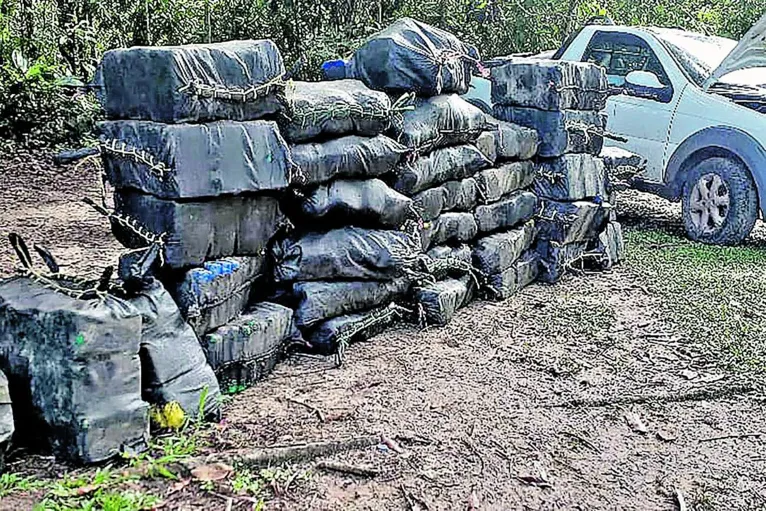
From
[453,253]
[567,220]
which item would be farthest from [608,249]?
[453,253]

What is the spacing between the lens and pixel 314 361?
179 inches

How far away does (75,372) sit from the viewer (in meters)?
3.14

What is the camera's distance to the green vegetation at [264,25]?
10719 millimetres

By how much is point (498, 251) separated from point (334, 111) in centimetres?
175

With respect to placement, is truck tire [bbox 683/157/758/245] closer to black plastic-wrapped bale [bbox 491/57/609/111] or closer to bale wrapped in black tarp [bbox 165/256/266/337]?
black plastic-wrapped bale [bbox 491/57/609/111]

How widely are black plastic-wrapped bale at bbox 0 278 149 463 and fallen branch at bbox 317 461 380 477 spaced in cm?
73

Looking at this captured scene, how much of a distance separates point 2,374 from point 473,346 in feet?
8.67

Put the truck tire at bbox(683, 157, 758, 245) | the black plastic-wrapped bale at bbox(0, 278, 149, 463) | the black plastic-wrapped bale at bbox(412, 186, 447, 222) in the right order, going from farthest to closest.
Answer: the truck tire at bbox(683, 157, 758, 245), the black plastic-wrapped bale at bbox(412, 186, 447, 222), the black plastic-wrapped bale at bbox(0, 278, 149, 463)

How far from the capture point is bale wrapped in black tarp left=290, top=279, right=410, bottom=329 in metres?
4.54

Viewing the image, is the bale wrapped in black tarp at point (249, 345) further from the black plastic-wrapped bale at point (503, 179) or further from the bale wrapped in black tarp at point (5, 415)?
the black plastic-wrapped bale at point (503, 179)

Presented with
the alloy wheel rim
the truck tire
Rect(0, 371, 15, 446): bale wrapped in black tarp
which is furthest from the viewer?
the alloy wheel rim

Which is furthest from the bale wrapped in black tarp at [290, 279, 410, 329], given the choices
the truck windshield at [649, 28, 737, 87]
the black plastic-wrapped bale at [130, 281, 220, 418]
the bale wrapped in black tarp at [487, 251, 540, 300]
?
the truck windshield at [649, 28, 737, 87]

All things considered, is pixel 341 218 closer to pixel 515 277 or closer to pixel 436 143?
pixel 436 143

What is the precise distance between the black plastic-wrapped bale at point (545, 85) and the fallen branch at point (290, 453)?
3402mm
